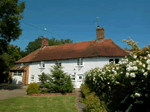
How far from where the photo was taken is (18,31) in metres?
17.4

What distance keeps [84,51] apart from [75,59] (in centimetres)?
241

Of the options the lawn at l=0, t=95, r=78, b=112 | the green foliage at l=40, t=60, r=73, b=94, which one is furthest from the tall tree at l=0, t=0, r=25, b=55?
the lawn at l=0, t=95, r=78, b=112

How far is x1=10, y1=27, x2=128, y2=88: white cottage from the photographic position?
20.6 m

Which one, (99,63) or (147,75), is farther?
(99,63)

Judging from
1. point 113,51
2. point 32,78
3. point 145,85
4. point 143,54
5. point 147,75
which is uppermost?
point 113,51

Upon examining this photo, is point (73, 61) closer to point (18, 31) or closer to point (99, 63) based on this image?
point (99, 63)

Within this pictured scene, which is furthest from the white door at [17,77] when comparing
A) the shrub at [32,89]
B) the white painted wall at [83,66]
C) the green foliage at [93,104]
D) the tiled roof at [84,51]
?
the green foliage at [93,104]

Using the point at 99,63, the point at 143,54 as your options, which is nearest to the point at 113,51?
the point at 99,63

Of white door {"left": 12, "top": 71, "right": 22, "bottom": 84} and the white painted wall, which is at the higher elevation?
the white painted wall

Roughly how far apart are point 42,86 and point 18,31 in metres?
9.39

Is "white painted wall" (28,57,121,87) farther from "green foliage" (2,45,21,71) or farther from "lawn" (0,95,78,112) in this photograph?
"green foliage" (2,45,21,71)

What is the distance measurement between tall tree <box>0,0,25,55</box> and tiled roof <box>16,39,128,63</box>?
28.5ft

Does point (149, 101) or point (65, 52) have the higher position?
point (65, 52)

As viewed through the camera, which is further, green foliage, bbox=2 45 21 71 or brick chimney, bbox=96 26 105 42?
green foliage, bbox=2 45 21 71
